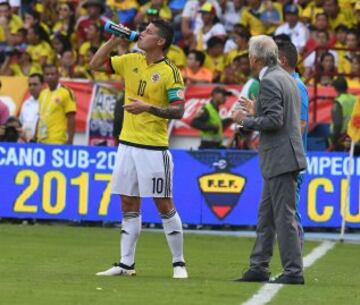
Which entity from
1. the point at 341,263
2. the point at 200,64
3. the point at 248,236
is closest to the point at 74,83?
the point at 200,64

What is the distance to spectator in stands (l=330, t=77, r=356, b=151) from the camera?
64.6 feet

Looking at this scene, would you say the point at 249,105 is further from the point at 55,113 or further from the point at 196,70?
the point at 196,70

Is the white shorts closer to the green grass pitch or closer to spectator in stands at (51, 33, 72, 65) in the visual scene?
the green grass pitch

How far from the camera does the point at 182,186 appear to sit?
18.5 metres

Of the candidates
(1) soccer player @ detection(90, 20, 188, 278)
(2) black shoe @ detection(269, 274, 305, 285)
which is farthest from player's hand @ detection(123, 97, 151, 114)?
(2) black shoe @ detection(269, 274, 305, 285)

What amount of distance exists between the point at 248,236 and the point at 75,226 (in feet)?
8.75

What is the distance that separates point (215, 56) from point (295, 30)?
153 centimetres

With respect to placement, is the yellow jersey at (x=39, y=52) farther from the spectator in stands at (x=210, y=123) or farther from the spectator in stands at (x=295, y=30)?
the spectator in stands at (x=210, y=123)

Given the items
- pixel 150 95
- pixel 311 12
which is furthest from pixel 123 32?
pixel 311 12

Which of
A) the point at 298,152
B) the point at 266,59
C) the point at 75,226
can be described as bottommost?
the point at 75,226

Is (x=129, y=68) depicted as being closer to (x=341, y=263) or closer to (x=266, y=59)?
(x=266, y=59)

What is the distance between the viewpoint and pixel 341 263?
14148mm

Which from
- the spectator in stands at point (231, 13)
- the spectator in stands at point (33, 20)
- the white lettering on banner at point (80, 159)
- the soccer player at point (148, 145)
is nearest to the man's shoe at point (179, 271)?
the soccer player at point (148, 145)

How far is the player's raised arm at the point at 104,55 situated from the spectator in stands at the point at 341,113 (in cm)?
823
